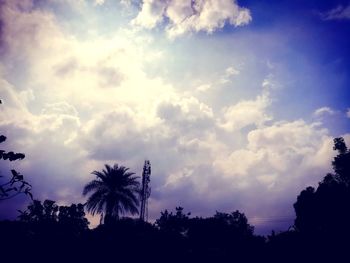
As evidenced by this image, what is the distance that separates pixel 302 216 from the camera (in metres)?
51.4

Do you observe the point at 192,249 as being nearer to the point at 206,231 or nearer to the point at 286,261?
the point at 286,261

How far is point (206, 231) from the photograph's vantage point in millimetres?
64750

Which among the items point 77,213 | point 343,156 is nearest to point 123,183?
point 77,213

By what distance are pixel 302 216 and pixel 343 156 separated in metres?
11.8

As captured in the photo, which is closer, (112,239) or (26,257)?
(26,257)

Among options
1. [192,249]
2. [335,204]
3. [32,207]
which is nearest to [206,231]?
[335,204]

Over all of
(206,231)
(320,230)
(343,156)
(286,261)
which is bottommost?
(286,261)

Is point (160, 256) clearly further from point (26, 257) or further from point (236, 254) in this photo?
point (26, 257)

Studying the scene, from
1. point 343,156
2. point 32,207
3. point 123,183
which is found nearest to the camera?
point 123,183

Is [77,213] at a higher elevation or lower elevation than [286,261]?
higher

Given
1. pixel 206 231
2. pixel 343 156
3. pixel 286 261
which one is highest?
pixel 343 156

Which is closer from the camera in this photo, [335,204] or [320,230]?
[320,230]

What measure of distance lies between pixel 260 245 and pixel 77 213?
101 feet

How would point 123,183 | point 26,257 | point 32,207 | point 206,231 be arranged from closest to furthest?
point 26,257
point 123,183
point 32,207
point 206,231
